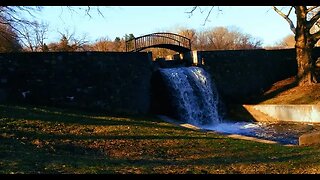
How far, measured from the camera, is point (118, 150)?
7797 mm

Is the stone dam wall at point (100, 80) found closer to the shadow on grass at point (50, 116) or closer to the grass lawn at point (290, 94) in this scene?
the grass lawn at point (290, 94)

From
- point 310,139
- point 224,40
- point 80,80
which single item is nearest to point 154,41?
point 80,80

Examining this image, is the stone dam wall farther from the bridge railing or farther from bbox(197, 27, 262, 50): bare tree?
bbox(197, 27, 262, 50): bare tree

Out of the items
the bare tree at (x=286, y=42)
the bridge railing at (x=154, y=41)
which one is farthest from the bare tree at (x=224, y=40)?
the bridge railing at (x=154, y=41)

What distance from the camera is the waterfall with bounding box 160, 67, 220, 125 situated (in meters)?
17.2

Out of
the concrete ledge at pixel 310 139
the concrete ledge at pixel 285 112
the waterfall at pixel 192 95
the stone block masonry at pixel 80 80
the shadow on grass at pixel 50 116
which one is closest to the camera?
the concrete ledge at pixel 310 139

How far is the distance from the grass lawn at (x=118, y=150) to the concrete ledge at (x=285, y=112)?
7.81 metres

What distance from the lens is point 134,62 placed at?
16328 mm

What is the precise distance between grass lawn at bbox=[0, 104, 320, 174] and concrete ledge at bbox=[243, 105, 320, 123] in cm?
781

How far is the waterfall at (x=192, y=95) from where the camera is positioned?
1722cm

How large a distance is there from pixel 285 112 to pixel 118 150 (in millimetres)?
11488

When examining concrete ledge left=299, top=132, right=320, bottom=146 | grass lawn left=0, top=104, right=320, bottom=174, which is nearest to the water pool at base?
concrete ledge left=299, top=132, right=320, bottom=146

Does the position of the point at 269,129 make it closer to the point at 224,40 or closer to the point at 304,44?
the point at 304,44

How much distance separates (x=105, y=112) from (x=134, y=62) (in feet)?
9.95
